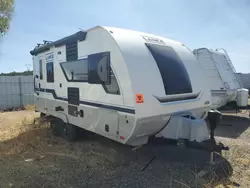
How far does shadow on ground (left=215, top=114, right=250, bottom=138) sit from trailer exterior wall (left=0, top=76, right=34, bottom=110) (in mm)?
11189

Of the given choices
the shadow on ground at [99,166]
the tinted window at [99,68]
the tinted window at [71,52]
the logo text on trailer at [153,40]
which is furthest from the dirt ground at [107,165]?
the logo text on trailer at [153,40]

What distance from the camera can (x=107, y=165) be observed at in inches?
205

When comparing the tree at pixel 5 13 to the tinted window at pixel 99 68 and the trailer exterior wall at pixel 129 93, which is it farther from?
the tinted window at pixel 99 68

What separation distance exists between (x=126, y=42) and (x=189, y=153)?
289 cm

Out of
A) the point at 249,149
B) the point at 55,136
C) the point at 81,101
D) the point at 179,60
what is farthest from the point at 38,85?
the point at 249,149

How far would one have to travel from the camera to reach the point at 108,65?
5051mm

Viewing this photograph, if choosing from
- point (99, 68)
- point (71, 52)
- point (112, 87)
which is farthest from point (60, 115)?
point (112, 87)

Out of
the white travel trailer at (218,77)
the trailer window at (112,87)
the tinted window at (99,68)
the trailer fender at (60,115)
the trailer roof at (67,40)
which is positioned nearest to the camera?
the trailer window at (112,87)

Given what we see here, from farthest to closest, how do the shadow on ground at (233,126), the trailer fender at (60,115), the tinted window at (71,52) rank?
the shadow on ground at (233,126)
the trailer fender at (60,115)
the tinted window at (71,52)

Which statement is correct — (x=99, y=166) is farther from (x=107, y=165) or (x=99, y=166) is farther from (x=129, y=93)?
(x=129, y=93)

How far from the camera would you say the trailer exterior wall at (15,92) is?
1498cm

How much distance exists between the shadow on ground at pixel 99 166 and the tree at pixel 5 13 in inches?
166

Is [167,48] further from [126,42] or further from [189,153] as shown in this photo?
[189,153]

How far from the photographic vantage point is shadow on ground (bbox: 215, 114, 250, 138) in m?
7.95
